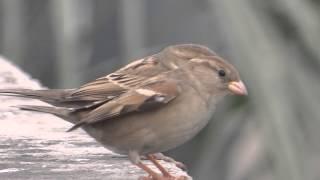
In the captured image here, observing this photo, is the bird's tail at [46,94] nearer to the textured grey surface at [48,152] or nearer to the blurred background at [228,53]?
the textured grey surface at [48,152]

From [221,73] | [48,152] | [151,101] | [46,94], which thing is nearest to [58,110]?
[46,94]

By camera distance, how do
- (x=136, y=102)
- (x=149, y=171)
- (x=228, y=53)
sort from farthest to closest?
(x=228, y=53) → (x=136, y=102) → (x=149, y=171)

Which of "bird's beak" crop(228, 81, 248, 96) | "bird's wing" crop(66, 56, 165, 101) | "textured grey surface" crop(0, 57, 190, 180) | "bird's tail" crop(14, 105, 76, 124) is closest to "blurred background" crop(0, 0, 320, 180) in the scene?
"bird's beak" crop(228, 81, 248, 96)

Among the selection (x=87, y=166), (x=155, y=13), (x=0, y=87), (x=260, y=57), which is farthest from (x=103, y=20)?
(x=87, y=166)

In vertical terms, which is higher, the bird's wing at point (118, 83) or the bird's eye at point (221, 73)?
the bird's eye at point (221, 73)

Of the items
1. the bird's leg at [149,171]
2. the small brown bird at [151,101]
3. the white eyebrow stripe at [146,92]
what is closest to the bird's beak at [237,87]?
the small brown bird at [151,101]

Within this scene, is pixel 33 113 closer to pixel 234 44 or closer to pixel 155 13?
pixel 234 44

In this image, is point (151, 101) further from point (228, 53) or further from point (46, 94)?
point (228, 53)
